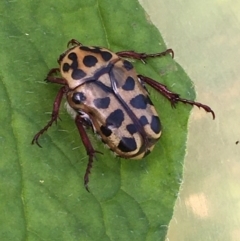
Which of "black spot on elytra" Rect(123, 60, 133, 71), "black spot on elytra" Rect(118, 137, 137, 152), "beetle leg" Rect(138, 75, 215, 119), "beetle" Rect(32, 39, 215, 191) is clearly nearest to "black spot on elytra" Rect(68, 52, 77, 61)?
"beetle" Rect(32, 39, 215, 191)

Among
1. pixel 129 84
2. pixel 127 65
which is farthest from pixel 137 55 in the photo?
pixel 129 84

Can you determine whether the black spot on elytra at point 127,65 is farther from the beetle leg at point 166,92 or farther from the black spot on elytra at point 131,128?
the black spot on elytra at point 131,128

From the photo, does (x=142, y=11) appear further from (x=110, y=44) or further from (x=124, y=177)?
(x=124, y=177)

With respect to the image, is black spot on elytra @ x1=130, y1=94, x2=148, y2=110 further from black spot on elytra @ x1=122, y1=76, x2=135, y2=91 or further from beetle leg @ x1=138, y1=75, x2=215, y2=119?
beetle leg @ x1=138, y1=75, x2=215, y2=119

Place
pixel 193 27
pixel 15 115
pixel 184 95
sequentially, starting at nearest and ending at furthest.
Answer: pixel 15 115 < pixel 184 95 < pixel 193 27

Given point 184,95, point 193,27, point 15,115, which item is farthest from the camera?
point 193,27

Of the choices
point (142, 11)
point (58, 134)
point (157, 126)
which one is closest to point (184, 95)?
point (157, 126)

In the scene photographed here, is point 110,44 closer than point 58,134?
No
